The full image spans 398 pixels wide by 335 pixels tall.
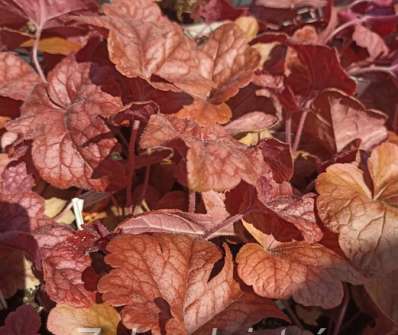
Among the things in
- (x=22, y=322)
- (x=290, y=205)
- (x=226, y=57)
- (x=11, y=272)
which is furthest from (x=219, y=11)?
(x=22, y=322)

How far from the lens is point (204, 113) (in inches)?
48.4

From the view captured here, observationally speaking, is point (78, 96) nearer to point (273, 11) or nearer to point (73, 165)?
point (73, 165)

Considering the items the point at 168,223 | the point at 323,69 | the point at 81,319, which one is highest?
the point at 323,69

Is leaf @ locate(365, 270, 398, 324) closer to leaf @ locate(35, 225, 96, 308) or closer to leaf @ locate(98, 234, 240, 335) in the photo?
leaf @ locate(98, 234, 240, 335)

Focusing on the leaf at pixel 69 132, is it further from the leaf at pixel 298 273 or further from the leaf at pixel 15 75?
the leaf at pixel 298 273

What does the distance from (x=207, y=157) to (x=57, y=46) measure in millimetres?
661

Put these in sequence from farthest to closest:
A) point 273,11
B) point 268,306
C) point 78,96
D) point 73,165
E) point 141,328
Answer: point 273,11 < point 78,96 < point 73,165 < point 268,306 < point 141,328

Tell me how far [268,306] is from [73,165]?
1.41 feet

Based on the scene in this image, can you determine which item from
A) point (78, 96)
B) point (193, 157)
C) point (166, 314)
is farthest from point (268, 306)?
point (78, 96)

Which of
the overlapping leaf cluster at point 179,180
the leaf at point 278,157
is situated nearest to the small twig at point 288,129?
the overlapping leaf cluster at point 179,180

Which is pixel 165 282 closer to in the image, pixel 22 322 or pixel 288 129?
pixel 22 322

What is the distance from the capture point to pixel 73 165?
111cm

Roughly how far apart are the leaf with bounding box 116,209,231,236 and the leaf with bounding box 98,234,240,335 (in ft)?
0.07

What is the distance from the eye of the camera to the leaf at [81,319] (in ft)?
3.17
